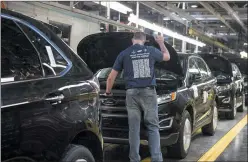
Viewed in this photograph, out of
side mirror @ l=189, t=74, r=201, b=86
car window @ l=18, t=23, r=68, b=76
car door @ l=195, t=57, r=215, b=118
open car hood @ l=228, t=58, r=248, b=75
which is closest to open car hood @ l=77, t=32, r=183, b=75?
side mirror @ l=189, t=74, r=201, b=86

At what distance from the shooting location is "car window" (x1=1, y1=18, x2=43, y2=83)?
245 centimetres

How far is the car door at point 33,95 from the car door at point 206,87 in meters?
4.22

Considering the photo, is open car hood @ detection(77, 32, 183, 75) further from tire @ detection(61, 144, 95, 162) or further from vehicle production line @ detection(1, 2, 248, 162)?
tire @ detection(61, 144, 95, 162)

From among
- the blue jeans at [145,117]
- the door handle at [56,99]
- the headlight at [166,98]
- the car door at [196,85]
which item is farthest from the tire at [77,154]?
the car door at [196,85]

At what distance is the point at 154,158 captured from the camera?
476cm

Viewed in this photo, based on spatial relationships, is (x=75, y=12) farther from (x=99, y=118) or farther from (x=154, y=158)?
(x=99, y=118)

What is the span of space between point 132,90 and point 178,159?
5.40 ft

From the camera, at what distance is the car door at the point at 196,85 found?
241 inches

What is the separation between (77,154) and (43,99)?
0.59 m

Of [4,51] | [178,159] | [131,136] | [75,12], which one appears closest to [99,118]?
[4,51]

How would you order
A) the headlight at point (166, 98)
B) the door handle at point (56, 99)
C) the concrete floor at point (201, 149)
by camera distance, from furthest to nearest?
the concrete floor at point (201, 149) < the headlight at point (166, 98) < the door handle at point (56, 99)

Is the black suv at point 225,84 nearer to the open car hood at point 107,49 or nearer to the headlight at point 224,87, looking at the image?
the headlight at point 224,87

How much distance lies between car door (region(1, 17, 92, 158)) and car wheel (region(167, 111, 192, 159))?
278cm

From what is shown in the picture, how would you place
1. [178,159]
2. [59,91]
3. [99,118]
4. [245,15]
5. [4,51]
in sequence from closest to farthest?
[4,51]
[59,91]
[99,118]
[178,159]
[245,15]
